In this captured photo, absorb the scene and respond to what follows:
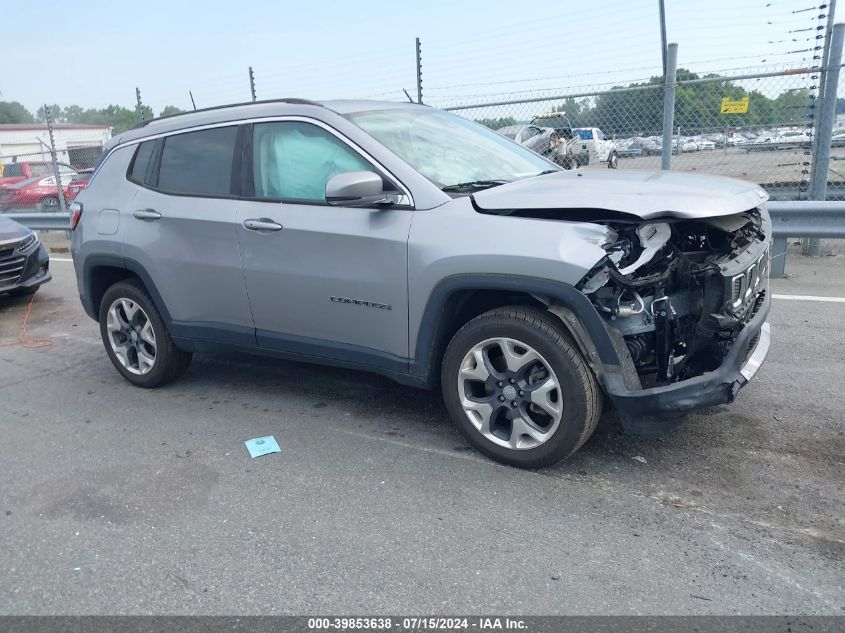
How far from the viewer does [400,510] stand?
3270mm

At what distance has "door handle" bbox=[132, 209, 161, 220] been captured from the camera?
4645 mm

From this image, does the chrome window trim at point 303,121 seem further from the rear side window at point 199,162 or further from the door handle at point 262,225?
the door handle at point 262,225

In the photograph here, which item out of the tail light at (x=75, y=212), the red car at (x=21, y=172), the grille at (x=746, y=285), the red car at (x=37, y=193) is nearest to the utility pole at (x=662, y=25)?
the grille at (x=746, y=285)

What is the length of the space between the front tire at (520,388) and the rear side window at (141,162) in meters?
2.63

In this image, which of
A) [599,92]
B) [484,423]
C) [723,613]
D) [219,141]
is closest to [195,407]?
[219,141]

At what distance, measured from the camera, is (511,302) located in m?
3.59

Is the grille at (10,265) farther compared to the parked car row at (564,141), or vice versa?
the parked car row at (564,141)

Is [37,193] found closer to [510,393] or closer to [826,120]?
[826,120]

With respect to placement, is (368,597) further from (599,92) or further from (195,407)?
(599,92)

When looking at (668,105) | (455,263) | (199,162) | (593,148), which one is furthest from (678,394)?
(593,148)

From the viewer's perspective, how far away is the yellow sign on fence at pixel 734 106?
7977mm

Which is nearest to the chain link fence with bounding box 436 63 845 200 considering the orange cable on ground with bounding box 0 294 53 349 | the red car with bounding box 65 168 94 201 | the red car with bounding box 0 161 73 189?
the orange cable on ground with bounding box 0 294 53 349

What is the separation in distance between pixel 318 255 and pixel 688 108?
6.16 m

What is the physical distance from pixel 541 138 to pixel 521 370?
6.78 m
